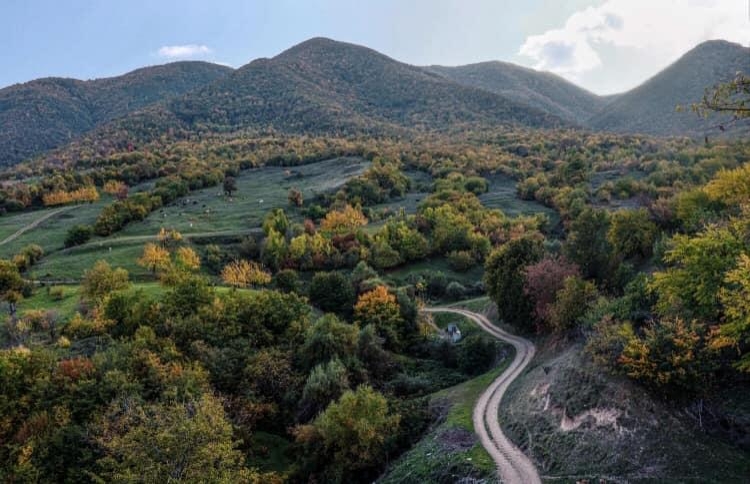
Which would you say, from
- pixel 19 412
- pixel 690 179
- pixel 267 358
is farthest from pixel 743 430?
pixel 690 179

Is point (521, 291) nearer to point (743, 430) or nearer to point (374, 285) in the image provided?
point (374, 285)

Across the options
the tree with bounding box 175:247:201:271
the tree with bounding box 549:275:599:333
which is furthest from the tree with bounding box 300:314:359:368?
the tree with bounding box 175:247:201:271

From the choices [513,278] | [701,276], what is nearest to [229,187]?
[513,278]

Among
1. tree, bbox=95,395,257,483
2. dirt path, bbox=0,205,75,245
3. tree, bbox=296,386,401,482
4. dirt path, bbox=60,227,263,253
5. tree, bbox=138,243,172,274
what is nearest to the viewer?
tree, bbox=95,395,257,483

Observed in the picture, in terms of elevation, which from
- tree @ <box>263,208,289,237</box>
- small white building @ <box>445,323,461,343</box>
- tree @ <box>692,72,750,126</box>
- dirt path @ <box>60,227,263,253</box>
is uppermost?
tree @ <box>692,72,750,126</box>

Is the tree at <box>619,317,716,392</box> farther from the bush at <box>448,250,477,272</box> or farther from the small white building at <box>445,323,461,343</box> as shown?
the bush at <box>448,250,477,272</box>

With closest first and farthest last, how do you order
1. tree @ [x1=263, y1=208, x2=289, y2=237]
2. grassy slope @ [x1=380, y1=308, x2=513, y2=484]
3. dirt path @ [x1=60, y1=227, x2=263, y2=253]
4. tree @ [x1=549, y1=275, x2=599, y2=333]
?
grassy slope @ [x1=380, y1=308, x2=513, y2=484], tree @ [x1=549, y1=275, x2=599, y2=333], dirt path @ [x1=60, y1=227, x2=263, y2=253], tree @ [x1=263, y1=208, x2=289, y2=237]

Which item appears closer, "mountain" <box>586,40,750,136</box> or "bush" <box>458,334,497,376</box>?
"bush" <box>458,334,497,376</box>
